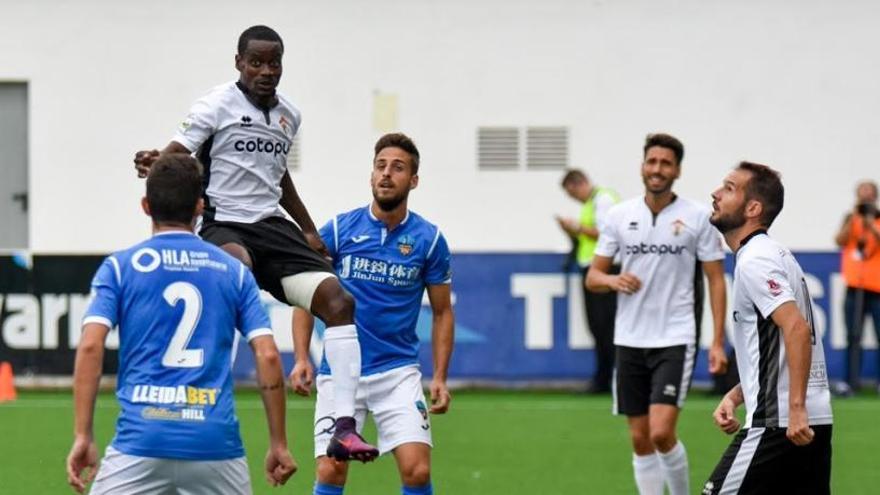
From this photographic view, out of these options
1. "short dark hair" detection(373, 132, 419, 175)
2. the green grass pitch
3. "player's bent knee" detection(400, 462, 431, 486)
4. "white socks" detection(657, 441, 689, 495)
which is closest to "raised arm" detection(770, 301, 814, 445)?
"player's bent knee" detection(400, 462, 431, 486)

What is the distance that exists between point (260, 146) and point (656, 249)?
2987 mm

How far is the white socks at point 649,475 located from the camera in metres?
10.6

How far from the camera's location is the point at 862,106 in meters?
20.7

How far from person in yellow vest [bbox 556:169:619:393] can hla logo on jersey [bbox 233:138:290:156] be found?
887 cm

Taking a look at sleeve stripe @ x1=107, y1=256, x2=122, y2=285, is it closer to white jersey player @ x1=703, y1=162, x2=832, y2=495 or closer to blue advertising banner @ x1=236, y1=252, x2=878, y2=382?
white jersey player @ x1=703, y1=162, x2=832, y2=495

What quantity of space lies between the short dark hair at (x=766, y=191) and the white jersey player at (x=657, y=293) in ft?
8.62

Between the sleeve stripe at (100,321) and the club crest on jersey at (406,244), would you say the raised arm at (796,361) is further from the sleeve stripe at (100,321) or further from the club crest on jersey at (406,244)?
the sleeve stripe at (100,321)

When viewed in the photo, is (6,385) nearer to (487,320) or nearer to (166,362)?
(487,320)

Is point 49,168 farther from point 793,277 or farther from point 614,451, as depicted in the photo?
point 793,277

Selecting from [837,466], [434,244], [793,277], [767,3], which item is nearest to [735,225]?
[793,277]

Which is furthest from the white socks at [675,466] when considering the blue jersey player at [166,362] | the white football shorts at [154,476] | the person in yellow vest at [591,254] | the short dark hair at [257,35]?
the person in yellow vest at [591,254]

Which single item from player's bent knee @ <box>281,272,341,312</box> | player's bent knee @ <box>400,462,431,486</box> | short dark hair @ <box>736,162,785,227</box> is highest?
short dark hair @ <box>736,162,785,227</box>

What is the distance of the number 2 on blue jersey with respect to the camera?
6.56 meters

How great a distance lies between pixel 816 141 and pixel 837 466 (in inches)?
336
